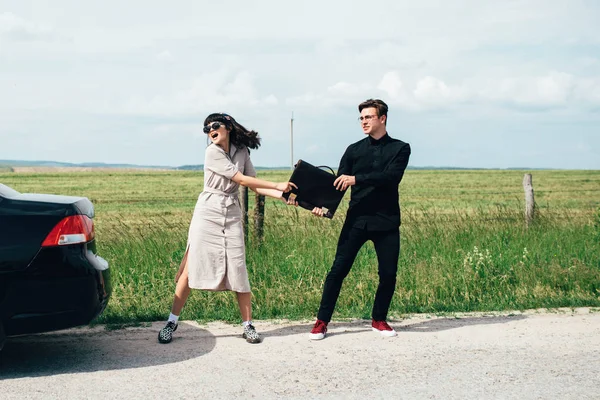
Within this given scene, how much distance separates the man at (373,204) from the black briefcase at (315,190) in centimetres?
7

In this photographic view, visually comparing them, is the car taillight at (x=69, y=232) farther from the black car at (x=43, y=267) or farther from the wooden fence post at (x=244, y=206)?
the wooden fence post at (x=244, y=206)

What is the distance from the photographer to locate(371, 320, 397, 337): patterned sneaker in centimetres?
625

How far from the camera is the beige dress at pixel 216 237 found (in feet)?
19.8

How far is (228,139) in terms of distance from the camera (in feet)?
20.1

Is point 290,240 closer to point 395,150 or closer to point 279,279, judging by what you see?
point 279,279

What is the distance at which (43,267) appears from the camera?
5.04 meters

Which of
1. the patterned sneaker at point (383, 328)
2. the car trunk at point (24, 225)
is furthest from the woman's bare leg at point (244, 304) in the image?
the car trunk at point (24, 225)

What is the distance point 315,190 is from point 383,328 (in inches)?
51.8

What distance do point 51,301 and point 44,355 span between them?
75cm

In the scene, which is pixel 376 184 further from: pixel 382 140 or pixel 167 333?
pixel 167 333

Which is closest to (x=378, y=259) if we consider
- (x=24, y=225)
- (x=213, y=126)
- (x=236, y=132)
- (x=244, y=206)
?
(x=236, y=132)

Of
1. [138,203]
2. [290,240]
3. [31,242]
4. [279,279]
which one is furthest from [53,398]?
[138,203]

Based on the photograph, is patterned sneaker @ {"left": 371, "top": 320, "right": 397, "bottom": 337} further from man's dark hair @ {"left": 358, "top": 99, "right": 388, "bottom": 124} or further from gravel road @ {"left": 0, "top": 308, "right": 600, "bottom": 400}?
man's dark hair @ {"left": 358, "top": 99, "right": 388, "bottom": 124}

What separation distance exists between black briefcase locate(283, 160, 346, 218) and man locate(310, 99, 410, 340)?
0.24ft
